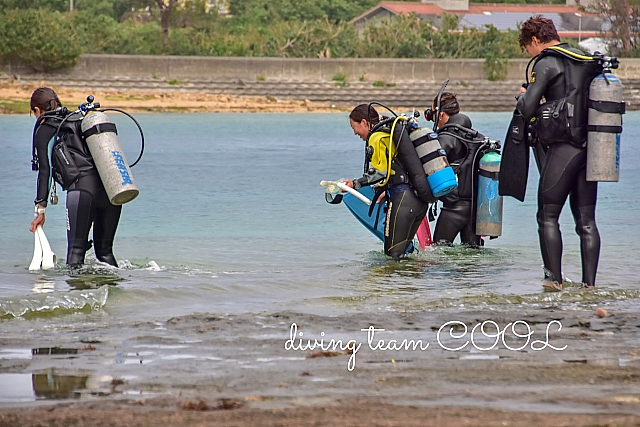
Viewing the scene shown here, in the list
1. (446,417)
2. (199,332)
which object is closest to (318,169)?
(199,332)

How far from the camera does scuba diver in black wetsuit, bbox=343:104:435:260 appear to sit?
7117mm

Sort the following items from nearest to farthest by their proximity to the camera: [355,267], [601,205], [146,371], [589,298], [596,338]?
[146,371] → [596,338] → [589,298] → [355,267] → [601,205]

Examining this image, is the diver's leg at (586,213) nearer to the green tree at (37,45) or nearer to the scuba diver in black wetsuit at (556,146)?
the scuba diver in black wetsuit at (556,146)

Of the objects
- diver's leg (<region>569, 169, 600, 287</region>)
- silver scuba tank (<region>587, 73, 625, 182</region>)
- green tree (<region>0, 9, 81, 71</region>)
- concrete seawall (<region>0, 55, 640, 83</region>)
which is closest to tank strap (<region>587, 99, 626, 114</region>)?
silver scuba tank (<region>587, 73, 625, 182</region>)

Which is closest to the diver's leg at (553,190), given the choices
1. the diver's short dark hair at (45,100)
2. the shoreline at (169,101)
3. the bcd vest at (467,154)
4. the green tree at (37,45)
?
the bcd vest at (467,154)

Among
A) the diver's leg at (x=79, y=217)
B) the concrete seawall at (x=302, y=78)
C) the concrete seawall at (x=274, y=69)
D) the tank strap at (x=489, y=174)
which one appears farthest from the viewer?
the concrete seawall at (x=274, y=69)

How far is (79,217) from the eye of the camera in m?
6.77

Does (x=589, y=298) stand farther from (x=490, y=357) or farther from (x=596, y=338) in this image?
(x=490, y=357)

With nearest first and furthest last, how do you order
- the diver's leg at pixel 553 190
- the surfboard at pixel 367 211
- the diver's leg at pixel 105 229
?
the diver's leg at pixel 553 190 < the diver's leg at pixel 105 229 < the surfboard at pixel 367 211

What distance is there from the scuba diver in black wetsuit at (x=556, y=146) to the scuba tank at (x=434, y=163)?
1163 millimetres

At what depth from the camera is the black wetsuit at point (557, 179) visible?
19.1ft

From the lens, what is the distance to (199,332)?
16.7 feet

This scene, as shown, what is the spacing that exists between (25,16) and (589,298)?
35.0 m

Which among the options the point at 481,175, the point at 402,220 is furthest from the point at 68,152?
the point at 481,175
